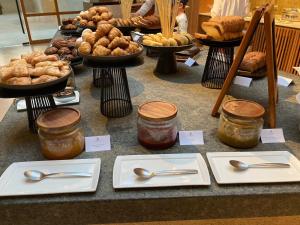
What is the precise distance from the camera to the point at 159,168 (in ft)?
2.36

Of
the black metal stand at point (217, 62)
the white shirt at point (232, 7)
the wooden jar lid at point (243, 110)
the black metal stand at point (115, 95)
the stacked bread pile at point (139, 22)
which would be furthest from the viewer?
the white shirt at point (232, 7)

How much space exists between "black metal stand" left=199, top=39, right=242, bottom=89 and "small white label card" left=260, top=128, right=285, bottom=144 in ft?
1.45

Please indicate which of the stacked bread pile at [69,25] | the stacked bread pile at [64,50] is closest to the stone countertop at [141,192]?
the stacked bread pile at [64,50]

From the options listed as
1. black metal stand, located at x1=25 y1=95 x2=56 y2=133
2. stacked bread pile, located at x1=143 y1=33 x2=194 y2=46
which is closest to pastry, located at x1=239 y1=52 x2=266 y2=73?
stacked bread pile, located at x1=143 y1=33 x2=194 y2=46

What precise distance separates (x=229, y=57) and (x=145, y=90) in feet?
1.44

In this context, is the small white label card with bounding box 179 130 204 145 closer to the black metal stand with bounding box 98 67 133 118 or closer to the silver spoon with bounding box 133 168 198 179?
the silver spoon with bounding box 133 168 198 179

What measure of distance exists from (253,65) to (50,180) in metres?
1.07

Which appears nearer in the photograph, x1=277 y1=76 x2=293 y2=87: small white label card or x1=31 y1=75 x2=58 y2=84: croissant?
x1=31 y1=75 x2=58 y2=84: croissant

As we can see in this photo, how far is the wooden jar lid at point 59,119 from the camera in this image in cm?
72

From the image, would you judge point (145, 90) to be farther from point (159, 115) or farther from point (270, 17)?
point (270, 17)

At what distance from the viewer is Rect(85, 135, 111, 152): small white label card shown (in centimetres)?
82

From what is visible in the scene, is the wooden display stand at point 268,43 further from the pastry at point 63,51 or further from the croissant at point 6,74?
the pastry at point 63,51

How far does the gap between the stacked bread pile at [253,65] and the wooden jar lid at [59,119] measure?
0.90 meters

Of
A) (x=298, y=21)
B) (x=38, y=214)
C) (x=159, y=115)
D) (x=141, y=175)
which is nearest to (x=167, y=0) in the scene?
(x=159, y=115)
